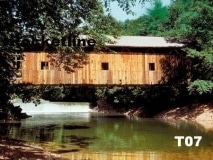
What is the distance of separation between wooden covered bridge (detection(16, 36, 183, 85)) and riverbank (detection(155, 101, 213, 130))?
4429 millimetres

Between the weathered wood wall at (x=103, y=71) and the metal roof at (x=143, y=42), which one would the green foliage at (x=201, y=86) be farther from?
the metal roof at (x=143, y=42)

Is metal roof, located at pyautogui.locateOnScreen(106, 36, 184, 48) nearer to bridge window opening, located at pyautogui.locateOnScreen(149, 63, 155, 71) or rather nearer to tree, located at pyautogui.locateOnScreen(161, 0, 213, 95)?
tree, located at pyautogui.locateOnScreen(161, 0, 213, 95)

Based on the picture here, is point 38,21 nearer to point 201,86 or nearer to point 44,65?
point 44,65

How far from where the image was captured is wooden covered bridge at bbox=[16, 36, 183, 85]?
33.1 metres

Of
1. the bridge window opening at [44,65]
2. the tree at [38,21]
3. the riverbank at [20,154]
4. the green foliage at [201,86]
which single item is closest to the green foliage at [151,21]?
the green foliage at [201,86]

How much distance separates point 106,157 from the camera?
47.9 ft

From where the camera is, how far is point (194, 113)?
35781mm

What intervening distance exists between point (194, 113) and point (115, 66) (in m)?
8.65

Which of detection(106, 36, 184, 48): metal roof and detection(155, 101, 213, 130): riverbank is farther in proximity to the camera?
detection(106, 36, 184, 48): metal roof

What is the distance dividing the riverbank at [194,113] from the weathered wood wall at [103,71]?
4.37 metres

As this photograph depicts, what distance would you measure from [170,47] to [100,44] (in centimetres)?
1532

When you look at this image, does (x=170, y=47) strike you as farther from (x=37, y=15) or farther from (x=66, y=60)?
(x=37, y=15)

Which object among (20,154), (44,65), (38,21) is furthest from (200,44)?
(20,154)

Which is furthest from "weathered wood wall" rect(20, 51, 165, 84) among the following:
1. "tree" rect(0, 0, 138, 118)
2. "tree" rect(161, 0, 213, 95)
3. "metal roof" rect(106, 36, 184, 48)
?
"tree" rect(0, 0, 138, 118)
